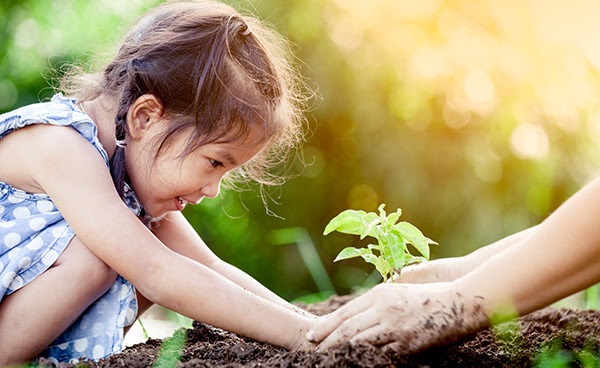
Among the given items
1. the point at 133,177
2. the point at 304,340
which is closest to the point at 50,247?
the point at 133,177

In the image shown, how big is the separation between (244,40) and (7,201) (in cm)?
94

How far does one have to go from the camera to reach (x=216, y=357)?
1458 mm

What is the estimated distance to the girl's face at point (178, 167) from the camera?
1.77 metres

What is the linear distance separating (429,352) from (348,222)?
401mm

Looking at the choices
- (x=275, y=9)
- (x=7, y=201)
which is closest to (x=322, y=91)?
(x=275, y=9)

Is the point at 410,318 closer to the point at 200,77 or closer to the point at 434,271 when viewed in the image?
the point at 434,271

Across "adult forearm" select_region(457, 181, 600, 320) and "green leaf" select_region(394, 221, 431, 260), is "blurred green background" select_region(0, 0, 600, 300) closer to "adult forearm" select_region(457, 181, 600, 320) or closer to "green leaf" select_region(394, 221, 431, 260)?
"green leaf" select_region(394, 221, 431, 260)

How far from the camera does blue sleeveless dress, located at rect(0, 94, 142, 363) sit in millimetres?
1652

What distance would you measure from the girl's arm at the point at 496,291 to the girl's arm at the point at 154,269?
248 mm

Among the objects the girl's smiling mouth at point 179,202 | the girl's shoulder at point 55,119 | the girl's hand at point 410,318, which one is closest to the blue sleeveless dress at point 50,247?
the girl's shoulder at point 55,119

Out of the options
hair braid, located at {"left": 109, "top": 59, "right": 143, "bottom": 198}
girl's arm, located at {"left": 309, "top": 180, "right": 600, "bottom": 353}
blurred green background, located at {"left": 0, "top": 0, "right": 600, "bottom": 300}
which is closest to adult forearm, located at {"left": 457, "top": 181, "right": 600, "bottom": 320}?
girl's arm, located at {"left": 309, "top": 180, "right": 600, "bottom": 353}

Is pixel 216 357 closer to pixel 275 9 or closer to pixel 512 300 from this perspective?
pixel 512 300

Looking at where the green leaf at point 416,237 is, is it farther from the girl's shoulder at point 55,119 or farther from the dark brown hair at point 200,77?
the girl's shoulder at point 55,119

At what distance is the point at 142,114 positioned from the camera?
5.98ft
